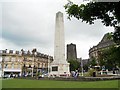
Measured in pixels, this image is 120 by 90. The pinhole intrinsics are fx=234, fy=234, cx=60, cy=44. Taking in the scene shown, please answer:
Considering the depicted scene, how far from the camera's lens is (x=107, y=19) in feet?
22.8

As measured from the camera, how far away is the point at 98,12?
22.3 ft

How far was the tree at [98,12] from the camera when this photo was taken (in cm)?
667

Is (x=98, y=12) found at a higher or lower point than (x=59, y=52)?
lower

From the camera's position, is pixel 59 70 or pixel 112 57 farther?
pixel 59 70

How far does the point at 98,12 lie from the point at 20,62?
107 m

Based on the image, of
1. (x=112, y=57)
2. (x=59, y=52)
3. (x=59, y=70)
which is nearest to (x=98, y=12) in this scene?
(x=112, y=57)

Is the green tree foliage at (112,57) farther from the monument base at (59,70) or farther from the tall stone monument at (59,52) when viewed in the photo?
the monument base at (59,70)

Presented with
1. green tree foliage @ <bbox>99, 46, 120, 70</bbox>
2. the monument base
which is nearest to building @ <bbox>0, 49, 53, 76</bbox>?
the monument base

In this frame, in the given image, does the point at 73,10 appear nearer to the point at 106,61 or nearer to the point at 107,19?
the point at 107,19

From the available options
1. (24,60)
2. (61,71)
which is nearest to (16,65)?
(24,60)

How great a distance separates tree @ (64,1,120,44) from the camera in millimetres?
6671

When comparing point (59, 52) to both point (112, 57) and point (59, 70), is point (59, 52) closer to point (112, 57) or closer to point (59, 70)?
point (59, 70)

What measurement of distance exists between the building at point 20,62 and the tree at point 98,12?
93870 millimetres

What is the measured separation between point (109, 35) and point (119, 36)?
0.35 meters
